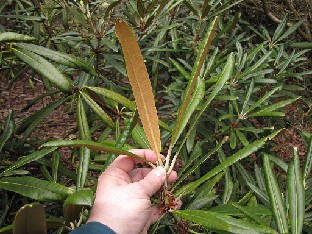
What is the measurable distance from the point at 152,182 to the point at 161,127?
673 mm

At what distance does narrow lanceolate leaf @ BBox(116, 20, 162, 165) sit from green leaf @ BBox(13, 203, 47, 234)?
28 cm

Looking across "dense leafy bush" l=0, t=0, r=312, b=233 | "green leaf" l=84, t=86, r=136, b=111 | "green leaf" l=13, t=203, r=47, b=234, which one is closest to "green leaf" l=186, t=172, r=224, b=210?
"dense leafy bush" l=0, t=0, r=312, b=233

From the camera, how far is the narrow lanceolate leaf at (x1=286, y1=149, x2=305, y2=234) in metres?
0.93

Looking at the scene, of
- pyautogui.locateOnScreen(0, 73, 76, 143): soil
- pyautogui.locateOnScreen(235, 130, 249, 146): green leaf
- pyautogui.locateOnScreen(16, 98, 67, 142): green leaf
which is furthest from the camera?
pyautogui.locateOnScreen(0, 73, 76, 143): soil

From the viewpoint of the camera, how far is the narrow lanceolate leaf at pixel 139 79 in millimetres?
800

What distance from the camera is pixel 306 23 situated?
2848mm

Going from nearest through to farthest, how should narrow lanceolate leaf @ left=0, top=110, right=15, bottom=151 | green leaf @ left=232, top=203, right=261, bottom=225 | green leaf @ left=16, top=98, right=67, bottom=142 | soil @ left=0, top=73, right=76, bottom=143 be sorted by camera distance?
green leaf @ left=232, top=203, right=261, bottom=225 → narrow lanceolate leaf @ left=0, top=110, right=15, bottom=151 → green leaf @ left=16, top=98, right=67, bottom=142 → soil @ left=0, top=73, right=76, bottom=143

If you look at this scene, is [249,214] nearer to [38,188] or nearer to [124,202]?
[124,202]

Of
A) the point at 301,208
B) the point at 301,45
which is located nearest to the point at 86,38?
the point at 301,208

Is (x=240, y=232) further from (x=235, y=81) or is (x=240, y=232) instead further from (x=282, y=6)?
(x=282, y=6)

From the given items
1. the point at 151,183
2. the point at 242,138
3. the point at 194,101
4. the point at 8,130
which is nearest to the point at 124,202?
the point at 151,183

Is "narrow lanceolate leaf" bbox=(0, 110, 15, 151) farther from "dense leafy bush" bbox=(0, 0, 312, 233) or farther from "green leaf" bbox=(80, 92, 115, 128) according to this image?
"green leaf" bbox=(80, 92, 115, 128)

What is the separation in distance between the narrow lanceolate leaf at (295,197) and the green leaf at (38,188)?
504mm

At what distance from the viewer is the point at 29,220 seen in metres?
0.71
